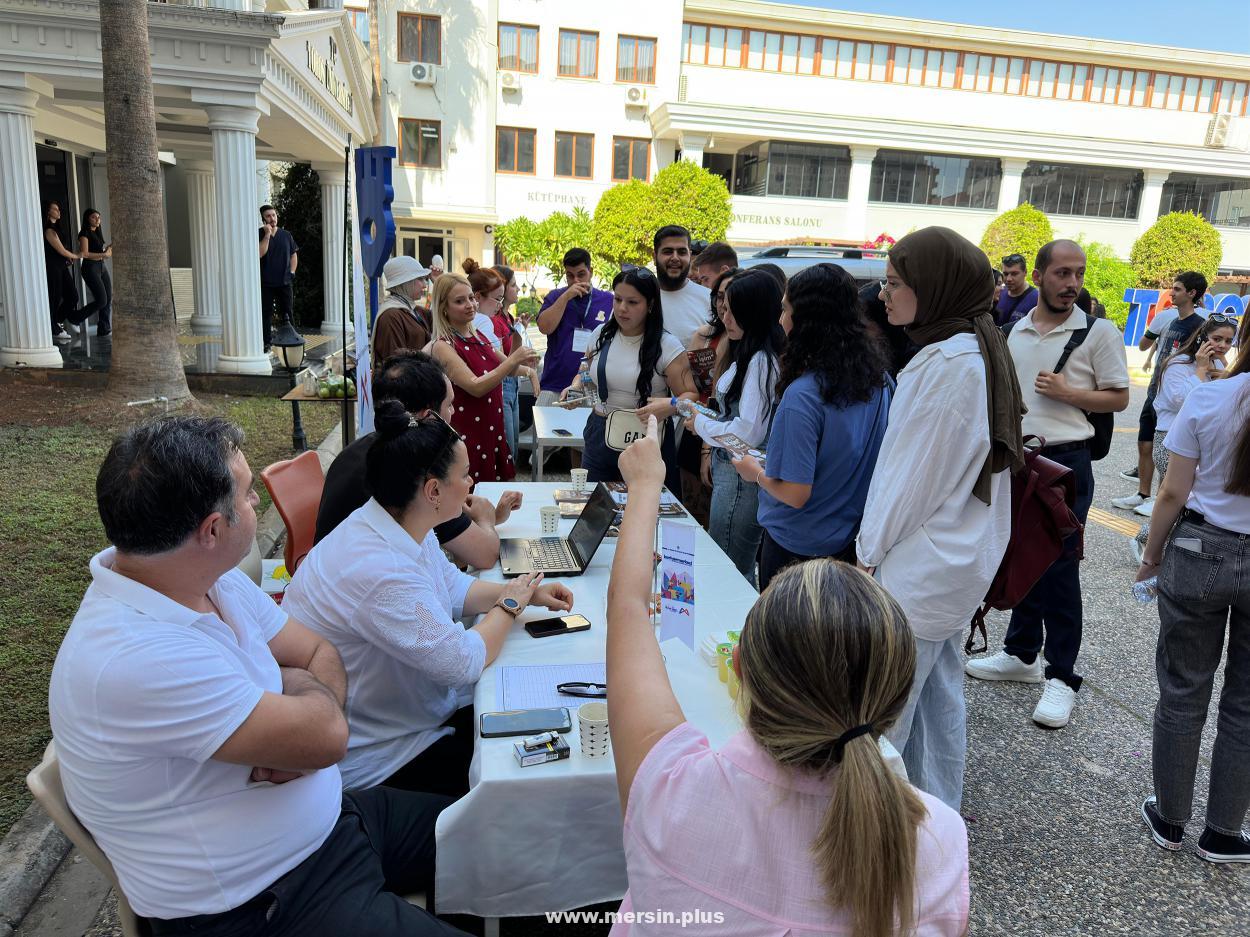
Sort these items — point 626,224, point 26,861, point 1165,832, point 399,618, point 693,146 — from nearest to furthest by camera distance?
point 399,618 → point 26,861 → point 1165,832 → point 626,224 → point 693,146

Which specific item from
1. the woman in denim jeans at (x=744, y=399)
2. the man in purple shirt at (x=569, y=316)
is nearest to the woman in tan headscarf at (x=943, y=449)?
the woman in denim jeans at (x=744, y=399)

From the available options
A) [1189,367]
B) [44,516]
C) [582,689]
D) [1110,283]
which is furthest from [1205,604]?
[1110,283]

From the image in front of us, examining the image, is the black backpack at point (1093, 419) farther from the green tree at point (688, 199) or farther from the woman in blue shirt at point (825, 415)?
the green tree at point (688, 199)

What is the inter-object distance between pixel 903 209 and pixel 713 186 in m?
10.1

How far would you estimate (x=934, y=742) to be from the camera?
8.55 feet

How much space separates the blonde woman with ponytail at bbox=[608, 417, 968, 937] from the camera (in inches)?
41.1

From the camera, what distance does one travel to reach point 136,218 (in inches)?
302

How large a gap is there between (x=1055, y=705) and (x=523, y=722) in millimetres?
2835

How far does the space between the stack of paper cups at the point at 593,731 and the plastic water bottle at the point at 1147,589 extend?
212 centimetres

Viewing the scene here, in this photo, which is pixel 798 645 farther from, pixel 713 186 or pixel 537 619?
pixel 713 186

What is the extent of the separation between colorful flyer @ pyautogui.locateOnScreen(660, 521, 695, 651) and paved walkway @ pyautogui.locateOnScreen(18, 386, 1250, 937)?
0.99m

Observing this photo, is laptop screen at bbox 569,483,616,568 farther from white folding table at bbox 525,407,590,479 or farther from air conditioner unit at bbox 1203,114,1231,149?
air conditioner unit at bbox 1203,114,1231,149

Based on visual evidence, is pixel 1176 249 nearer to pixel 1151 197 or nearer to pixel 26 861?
pixel 1151 197

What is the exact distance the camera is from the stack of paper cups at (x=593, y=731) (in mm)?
1926
